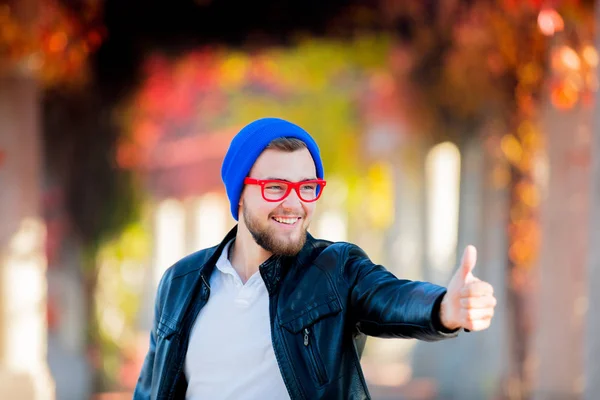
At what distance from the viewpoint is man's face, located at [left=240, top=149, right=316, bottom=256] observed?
280 centimetres

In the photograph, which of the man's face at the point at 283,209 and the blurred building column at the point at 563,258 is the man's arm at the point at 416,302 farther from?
the blurred building column at the point at 563,258

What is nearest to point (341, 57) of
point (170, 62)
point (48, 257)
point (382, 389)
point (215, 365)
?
point (170, 62)

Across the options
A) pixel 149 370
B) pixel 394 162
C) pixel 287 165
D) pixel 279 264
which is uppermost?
pixel 394 162

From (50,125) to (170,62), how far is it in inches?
67.1

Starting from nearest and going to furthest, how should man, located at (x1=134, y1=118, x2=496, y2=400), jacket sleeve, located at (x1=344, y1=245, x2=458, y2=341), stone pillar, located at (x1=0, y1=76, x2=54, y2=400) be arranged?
jacket sleeve, located at (x1=344, y1=245, x2=458, y2=341) → man, located at (x1=134, y1=118, x2=496, y2=400) → stone pillar, located at (x1=0, y1=76, x2=54, y2=400)

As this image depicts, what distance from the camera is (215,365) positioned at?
9.34ft

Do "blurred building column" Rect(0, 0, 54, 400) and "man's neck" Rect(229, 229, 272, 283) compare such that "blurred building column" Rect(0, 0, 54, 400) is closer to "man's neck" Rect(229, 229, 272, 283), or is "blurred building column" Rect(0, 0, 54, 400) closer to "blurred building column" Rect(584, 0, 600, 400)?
"blurred building column" Rect(584, 0, 600, 400)

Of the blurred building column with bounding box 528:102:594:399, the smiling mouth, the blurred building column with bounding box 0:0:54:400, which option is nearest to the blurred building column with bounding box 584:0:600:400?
the blurred building column with bounding box 528:102:594:399

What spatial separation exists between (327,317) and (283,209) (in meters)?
0.33

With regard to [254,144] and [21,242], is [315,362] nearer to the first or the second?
[254,144]

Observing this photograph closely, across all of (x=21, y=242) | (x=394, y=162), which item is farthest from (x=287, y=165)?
(x=394, y=162)

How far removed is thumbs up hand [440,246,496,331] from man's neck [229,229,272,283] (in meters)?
0.73

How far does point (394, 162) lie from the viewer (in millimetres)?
15734

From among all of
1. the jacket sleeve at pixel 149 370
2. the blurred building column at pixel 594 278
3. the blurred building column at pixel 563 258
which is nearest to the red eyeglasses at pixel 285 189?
the jacket sleeve at pixel 149 370
